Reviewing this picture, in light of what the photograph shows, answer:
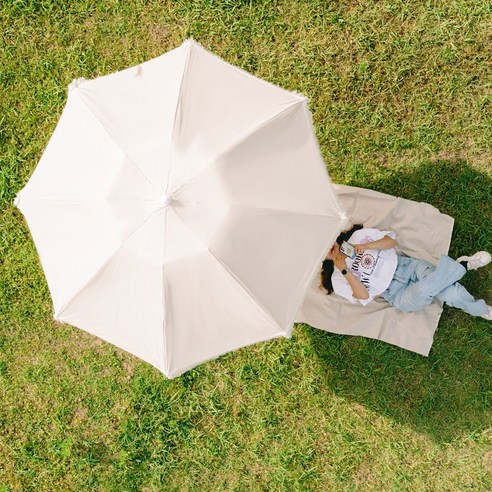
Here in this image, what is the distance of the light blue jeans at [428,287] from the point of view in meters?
4.14

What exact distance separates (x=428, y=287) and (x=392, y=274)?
0.28 m

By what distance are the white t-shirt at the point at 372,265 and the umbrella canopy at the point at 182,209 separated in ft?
3.68

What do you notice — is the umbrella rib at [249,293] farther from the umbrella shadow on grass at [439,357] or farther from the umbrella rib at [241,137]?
the umbrella shadow on grass at [439,357]

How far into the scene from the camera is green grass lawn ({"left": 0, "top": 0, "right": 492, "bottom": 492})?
4508mm

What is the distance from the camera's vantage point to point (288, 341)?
15.5ft

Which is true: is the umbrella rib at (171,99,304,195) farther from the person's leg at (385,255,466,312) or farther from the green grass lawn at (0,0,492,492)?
the person's leg at (385,255,466,312)

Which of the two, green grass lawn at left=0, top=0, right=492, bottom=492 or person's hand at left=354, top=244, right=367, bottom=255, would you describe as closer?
person's hand at left=354, top=244, right=367, bottom=255

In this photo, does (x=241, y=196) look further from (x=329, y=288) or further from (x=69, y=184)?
(x=329, y=288)

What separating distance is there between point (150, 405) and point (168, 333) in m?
2.06

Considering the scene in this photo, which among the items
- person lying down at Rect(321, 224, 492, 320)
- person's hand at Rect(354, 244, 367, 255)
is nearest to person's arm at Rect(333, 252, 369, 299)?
person lying down at Rect(321, 224, 492, 320)

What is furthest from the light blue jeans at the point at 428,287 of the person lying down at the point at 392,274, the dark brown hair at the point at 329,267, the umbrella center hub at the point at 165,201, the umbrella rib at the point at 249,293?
the umbrella center hub at the point at 165,201

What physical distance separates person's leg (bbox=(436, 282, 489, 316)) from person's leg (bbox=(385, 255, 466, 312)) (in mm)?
62

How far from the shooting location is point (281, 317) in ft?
10.3

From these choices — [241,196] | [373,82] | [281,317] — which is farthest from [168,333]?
[373,82]
